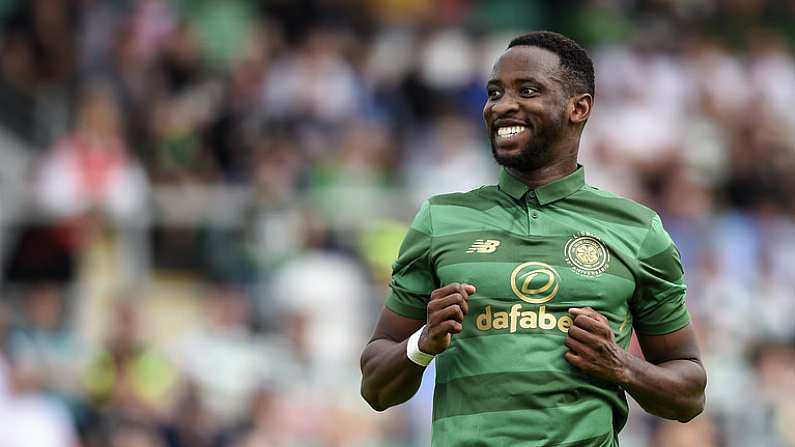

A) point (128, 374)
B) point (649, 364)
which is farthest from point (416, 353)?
point (128, 374)

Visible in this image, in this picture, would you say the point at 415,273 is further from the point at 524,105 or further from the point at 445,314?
the point at 524,105

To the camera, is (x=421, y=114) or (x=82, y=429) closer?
(x=82, y=429)

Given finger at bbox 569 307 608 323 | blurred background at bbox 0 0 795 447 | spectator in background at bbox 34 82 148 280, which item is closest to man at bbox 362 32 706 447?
finger at bbox 569 307 608 323

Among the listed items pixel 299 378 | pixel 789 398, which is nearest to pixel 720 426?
pixel 789 398

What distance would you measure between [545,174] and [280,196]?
649cm

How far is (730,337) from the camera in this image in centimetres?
1119

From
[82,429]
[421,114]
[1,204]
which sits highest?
[421,114]

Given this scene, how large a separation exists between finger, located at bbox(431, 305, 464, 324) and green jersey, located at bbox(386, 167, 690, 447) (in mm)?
211

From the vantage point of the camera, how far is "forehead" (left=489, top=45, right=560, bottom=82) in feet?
15.3

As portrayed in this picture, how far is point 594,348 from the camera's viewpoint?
175 inches

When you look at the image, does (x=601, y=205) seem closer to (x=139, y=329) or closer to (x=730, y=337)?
(x=139, y=329)

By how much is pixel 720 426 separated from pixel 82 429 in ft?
13.6

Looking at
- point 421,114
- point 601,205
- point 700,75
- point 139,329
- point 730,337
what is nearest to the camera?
point 601,205

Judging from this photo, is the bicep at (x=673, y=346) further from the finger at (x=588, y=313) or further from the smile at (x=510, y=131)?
the smile at (x=510, y=131)
